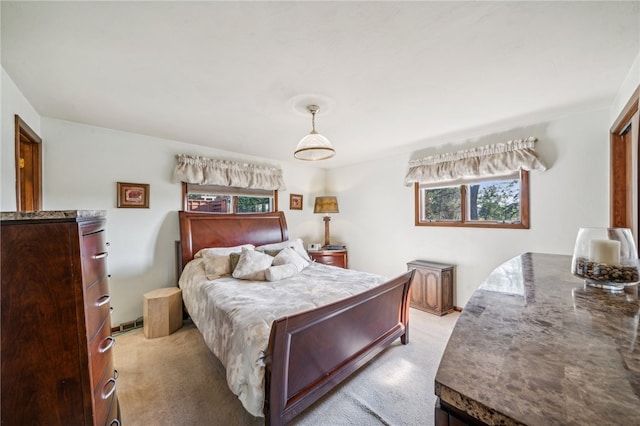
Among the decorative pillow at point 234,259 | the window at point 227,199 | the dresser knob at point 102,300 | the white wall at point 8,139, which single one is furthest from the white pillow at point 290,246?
the white wall at point 8,139

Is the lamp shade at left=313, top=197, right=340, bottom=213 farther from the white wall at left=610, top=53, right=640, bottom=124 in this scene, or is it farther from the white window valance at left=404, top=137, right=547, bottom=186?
the white wall at left=610, top=53, right=640, bottom=124

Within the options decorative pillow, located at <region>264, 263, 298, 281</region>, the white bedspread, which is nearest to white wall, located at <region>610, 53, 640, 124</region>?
the white bedspread

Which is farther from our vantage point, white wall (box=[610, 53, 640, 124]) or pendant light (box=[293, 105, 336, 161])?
pendant light (box=[293, 105, 336, 161])

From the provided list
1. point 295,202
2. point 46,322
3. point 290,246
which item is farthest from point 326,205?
point 46,322

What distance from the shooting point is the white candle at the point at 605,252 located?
1105 mm

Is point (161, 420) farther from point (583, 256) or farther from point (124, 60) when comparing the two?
point (583, 256)

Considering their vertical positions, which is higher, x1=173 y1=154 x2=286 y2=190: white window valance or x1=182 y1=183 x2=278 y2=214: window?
x1=173 y1=154 x2=286 y2=190: white window valance

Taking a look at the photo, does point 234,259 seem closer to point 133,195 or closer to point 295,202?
point 133,195

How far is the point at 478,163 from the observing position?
3.09m

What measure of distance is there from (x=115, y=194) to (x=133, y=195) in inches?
6.8

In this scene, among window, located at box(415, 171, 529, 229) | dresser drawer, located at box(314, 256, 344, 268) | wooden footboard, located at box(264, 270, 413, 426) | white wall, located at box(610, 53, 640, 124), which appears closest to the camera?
wooden footboard, located at box(264, 270, 413, 426)

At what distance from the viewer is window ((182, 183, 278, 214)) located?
3.56 meters

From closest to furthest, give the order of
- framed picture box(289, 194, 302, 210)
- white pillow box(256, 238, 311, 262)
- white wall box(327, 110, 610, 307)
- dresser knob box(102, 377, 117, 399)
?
dresser knob box(102, 377, 117, 399)
white wall box(327, 110, 610, 307)
white pillow box(256, 238, 311, 262)
framed picture box(289, 194, 302, 210)

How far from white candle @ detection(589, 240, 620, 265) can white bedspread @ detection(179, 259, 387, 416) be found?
149 centimetres
